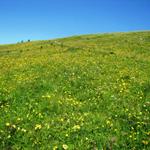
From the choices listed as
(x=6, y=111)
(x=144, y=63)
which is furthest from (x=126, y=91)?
(x=144, y=63)

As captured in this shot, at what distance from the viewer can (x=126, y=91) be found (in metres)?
19.5

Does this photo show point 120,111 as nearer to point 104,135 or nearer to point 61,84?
point 104,135

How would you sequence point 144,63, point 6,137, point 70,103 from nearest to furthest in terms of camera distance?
point 6,137, point 70,103, point 144,63

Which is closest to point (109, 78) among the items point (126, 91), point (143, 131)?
point (126, 91)

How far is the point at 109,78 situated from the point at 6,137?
34.8ft

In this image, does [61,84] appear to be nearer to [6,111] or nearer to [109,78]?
[109,78]

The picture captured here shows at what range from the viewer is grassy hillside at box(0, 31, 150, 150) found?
13500 millimetres

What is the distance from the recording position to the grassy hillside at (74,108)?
13.5 m

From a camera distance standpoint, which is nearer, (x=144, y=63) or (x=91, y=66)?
(x=91, y=66)

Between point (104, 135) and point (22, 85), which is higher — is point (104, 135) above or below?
below

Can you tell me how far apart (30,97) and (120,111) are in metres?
4.88

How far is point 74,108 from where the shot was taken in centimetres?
1653

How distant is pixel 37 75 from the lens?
22.7 meters

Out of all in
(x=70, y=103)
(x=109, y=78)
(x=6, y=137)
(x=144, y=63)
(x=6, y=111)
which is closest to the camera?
(x=6, y=137)
